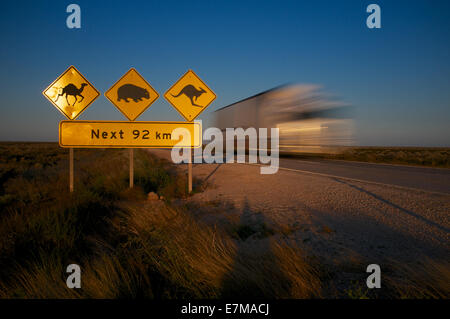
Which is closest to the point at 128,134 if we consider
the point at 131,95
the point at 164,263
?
the point at 131,95

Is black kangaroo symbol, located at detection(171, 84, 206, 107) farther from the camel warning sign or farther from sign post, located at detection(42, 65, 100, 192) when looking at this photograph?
sign post, located at detection(42, 65, 100, 192)

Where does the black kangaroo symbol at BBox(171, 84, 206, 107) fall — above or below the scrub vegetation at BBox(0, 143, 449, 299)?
above

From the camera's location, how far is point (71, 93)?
551 centimetres

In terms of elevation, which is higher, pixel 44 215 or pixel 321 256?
pixel 44 215

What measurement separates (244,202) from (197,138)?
7.21ft

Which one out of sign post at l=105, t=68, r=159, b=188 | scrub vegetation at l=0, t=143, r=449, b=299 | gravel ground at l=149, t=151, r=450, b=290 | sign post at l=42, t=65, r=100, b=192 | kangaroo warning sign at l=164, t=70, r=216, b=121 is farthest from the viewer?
kangaroo warning sign at l=164, t=70, r=216, b=121

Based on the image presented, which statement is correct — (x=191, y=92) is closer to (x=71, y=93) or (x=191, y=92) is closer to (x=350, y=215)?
(x=71, y=93)

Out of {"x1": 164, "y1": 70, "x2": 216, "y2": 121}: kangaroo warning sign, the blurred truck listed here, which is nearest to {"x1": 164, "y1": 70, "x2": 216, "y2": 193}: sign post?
{"x1": 164, "y1": 70, "x2": 216, "y2": 121}: kangaroo warning sign

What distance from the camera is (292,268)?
1887 millimetres

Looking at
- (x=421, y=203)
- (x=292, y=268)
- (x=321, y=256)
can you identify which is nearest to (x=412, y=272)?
(x=321, y=256)

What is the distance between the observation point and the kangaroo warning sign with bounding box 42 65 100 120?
17.9ft

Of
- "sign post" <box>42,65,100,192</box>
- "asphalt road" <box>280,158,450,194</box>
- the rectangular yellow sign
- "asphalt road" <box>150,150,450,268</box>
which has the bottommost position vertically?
"asphalt road" <box>150,150,450,268</box>

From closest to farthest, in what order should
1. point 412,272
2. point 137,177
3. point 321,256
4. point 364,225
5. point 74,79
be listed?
point 412,272 < point 321,256 < point 364,225 < point 74,79 < point 137,177
